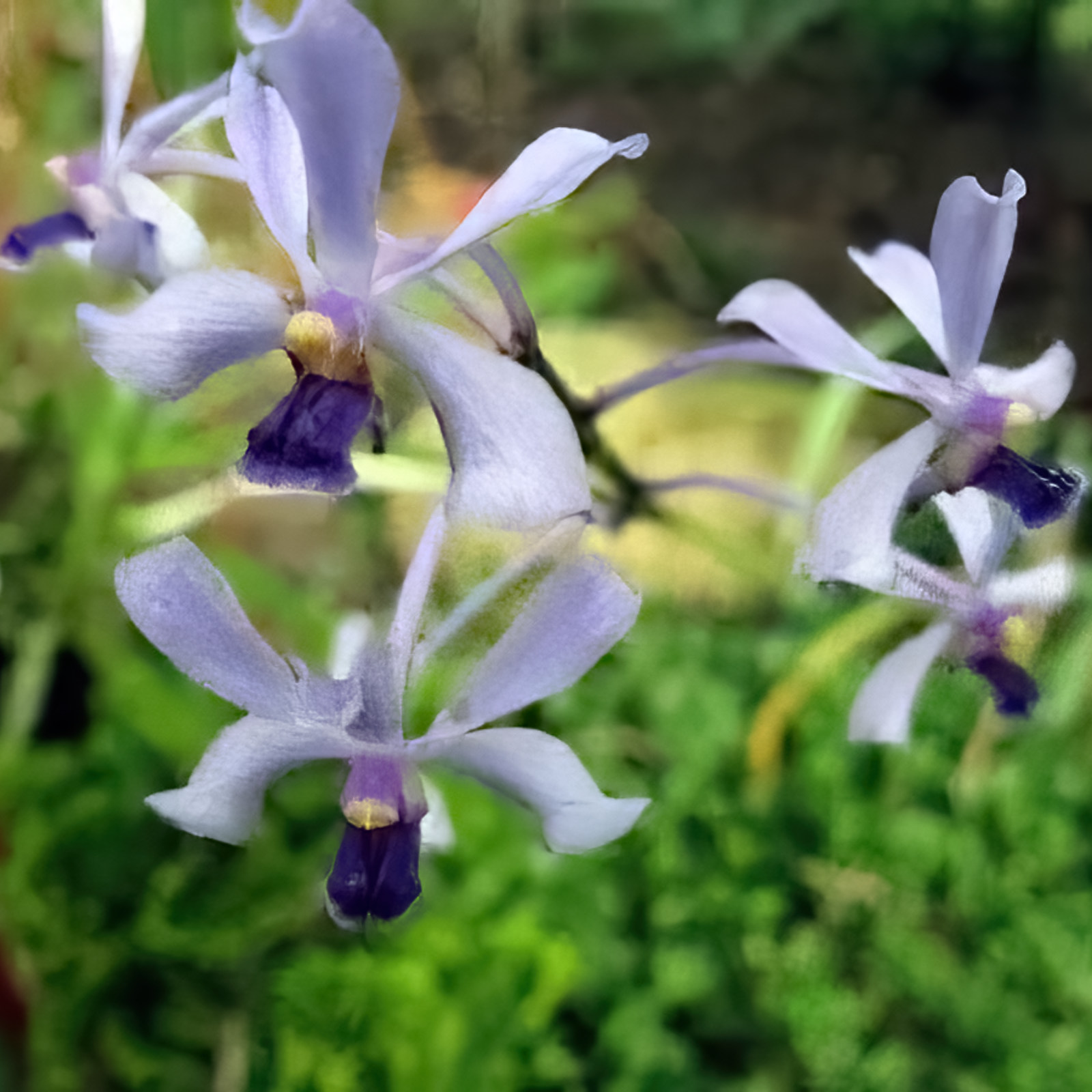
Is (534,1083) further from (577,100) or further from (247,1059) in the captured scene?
(577,100)

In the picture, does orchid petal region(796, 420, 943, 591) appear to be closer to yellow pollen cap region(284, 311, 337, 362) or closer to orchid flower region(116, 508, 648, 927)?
orchid flower region(116, 508, 648, 927)

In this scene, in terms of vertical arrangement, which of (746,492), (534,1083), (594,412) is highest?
(594,412)

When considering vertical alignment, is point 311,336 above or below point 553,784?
above

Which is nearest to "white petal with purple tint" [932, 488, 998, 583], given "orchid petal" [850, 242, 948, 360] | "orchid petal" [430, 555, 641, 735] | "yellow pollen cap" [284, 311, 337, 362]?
"orchid petal" [850, 242, 948, 360]

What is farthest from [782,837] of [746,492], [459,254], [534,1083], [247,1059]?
[459,254]

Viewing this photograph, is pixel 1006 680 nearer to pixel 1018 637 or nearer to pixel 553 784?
pixel 1018 637

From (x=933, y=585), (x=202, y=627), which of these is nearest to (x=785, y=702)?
(x=933, y=585)
